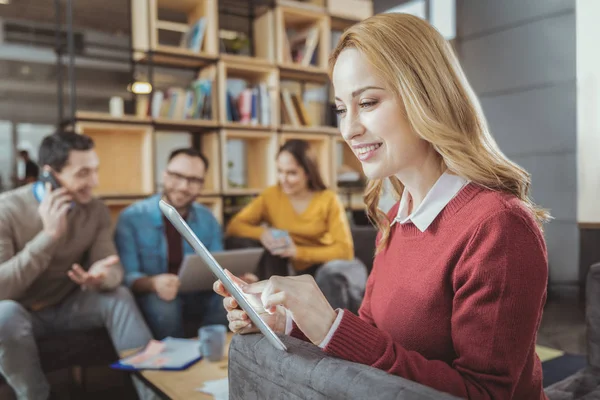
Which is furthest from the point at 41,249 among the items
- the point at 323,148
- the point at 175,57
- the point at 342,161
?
the point at 342,161

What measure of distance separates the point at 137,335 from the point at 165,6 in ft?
7.93

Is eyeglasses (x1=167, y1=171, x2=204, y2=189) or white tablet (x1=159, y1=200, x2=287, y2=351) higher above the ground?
eyeglasses (x1=167, y1=171, x2=204, y2=189)

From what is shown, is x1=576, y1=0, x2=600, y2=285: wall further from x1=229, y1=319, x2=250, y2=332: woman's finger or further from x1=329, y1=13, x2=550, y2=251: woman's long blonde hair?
x1=229, y1=319, x2=250, y2=332: woman's finger

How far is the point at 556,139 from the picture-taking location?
4.05 meters

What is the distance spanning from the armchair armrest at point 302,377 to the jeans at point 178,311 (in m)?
1.52

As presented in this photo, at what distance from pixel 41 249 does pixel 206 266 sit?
0.66 metres

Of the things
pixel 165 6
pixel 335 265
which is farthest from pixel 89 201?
pixel 165 6

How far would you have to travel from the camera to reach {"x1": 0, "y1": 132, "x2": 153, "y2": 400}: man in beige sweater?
1.88 meters

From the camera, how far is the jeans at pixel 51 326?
1.82 m

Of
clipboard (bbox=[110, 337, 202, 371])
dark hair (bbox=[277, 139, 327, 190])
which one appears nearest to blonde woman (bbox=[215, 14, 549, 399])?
clipboard (bbox=[110, 337, 202, 371])

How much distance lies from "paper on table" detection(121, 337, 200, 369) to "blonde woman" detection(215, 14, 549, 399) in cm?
69

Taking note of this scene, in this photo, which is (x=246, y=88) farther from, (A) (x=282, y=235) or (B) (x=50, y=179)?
(B) (x=50, y=179)

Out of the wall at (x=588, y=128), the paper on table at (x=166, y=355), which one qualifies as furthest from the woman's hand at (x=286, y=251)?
the wall at (x=588, y=128)

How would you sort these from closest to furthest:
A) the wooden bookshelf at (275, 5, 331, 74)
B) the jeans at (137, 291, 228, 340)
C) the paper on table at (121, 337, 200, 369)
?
the paper on table at (121, 337, 200, 369)
the jeans at (137, 291, 228, 340)
the wooden bookshelf at (275, 5, 331, 74)
